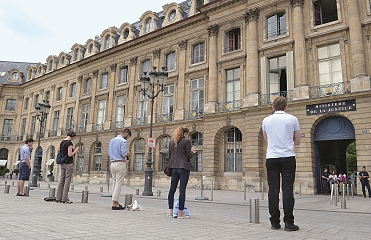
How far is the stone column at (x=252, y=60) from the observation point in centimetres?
1988

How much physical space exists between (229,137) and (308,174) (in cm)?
618

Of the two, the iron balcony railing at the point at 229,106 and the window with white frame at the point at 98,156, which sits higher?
the iron balcony railing at the point at 229,106

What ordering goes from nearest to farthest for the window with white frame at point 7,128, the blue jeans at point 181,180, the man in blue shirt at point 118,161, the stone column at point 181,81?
the blue jeans at point 181,180
the man in blue shirt at point 118,161
the stone column at point 181,81
the window with white frame at point 7,128

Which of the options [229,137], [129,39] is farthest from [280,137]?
[129,39]

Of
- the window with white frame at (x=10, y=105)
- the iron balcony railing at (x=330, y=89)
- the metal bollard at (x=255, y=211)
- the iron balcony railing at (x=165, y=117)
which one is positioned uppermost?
the window with white frame at (x=10, y=105)

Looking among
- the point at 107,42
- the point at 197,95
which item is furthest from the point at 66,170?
the point at 107,42

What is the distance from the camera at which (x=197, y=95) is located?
79.0 ft

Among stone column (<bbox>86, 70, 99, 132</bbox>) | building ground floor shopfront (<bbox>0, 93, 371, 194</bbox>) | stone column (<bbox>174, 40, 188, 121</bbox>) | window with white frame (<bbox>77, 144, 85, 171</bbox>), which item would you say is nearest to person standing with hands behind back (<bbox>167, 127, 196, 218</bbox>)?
building ground floor shopfront (<bbox>0, 93, 371, 194</bbox>)

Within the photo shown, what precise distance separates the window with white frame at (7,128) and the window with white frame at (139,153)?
25.9 metres

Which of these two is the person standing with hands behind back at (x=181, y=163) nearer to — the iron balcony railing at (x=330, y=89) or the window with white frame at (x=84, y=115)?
the iron balcony railing at (x=330, y=89)

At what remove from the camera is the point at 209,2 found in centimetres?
2345

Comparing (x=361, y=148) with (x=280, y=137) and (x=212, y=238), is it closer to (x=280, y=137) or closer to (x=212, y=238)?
(x=280, y=137)

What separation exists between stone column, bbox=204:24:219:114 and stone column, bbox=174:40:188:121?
8.60ft

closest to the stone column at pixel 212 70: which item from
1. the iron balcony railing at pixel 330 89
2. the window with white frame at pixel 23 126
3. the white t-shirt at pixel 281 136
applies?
the iron balcony railing at pixel 330 89
